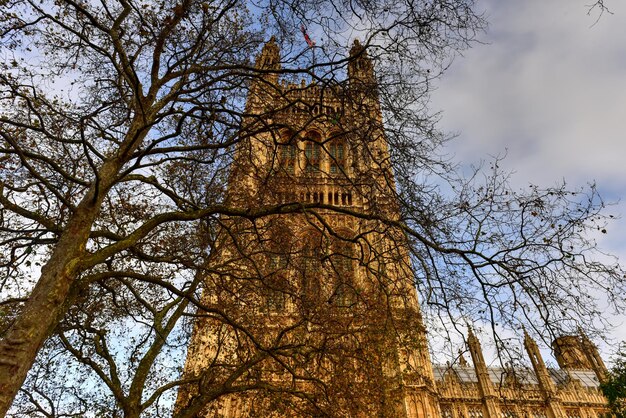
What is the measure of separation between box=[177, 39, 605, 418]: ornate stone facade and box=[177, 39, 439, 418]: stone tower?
0.04 meters

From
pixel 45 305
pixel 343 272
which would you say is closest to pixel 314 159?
pixel 343 272

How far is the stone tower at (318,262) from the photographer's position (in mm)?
5352

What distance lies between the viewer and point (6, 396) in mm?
3506

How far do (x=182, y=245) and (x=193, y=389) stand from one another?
11.7ft

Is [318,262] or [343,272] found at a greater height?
[318,262]

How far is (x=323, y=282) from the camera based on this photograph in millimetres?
9133

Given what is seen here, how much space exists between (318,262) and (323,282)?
504mm

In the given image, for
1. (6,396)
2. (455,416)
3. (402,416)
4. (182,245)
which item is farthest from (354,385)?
(455,416)

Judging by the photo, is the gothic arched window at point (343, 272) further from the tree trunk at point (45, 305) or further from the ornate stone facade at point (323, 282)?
the tree trunk at point (45, 305)

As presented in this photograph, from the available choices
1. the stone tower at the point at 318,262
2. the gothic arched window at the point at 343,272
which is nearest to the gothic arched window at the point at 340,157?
the stone tower at the point at 318,262

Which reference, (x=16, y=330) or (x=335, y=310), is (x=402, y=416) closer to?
(x=335, y=310)

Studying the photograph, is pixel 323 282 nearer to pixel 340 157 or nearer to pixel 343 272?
pixel 343 272

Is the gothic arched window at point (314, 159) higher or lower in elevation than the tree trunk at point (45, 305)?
higher

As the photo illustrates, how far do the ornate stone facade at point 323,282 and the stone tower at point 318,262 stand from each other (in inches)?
1.6
